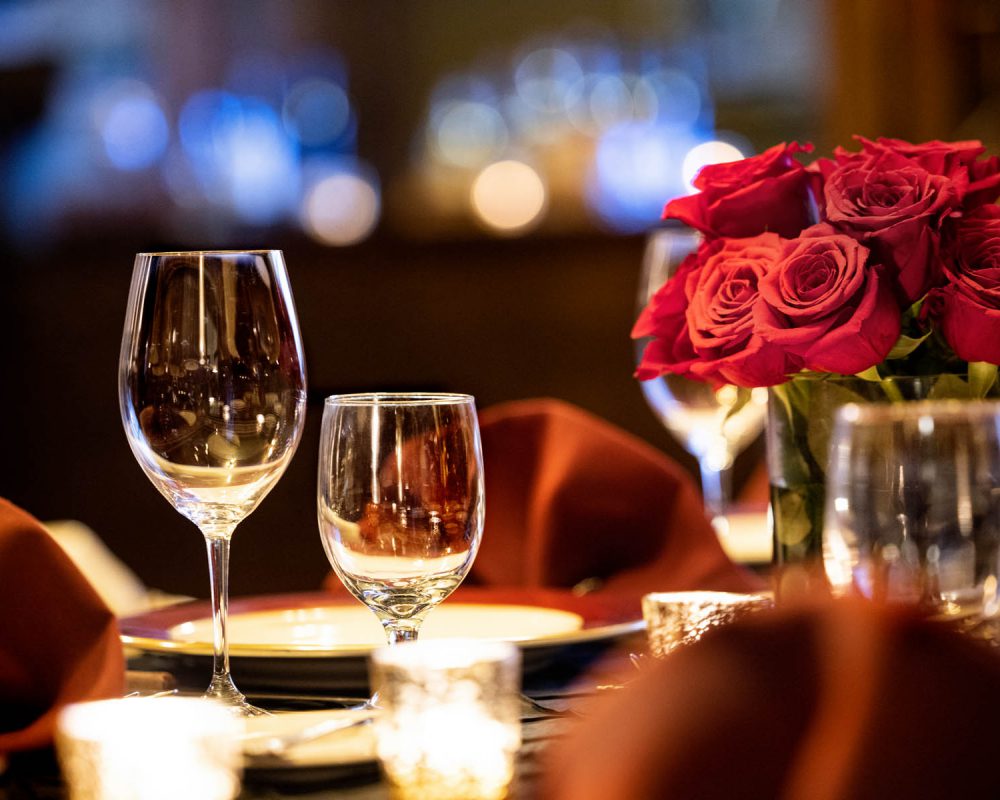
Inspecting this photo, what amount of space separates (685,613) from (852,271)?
213mm

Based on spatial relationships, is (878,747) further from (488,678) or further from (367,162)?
(367,162)

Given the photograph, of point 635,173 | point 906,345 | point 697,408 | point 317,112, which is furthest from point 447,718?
point 317,112

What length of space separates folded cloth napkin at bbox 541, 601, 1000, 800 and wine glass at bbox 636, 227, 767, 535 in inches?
34.9

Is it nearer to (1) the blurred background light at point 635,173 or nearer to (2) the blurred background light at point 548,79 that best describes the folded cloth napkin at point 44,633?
(1) the blurred background light at point 635,173

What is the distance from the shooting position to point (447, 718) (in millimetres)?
574

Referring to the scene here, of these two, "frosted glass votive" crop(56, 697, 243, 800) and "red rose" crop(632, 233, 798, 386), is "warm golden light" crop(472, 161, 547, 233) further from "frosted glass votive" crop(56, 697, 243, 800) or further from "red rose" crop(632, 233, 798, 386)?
"frosted glass votive" crop(56, 697, 243, 800)

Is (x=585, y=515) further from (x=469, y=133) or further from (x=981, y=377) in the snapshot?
(x=469, y=133)

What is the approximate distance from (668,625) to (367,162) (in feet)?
12.7

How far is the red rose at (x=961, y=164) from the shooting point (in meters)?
0.91

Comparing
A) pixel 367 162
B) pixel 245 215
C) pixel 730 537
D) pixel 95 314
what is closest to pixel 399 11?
pixel 367 162

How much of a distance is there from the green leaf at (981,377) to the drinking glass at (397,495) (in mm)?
293

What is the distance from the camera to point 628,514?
3.97ft

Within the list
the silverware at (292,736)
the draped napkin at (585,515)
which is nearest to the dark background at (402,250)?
the draped napkin at (585,515)

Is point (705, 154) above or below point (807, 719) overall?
above
